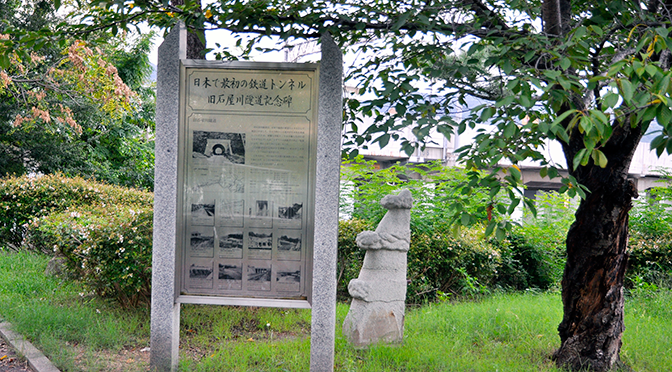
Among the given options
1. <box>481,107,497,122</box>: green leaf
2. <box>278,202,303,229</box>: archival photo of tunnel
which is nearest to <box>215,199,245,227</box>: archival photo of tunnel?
<box>278,202,303,229</box>: archival photo of tunnel

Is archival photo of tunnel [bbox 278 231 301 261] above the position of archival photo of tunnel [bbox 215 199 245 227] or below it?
below

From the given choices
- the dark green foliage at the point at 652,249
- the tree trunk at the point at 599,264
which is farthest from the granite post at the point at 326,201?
the dark green foliage at the point at 652,249

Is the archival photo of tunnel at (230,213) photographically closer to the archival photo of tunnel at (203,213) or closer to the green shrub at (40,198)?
the archival photo of tunnel at (203,213)

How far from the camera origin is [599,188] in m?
3.98

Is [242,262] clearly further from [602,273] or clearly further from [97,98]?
[97,98]

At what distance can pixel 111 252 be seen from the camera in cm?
471

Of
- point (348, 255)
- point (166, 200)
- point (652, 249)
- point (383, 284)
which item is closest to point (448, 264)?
point (348, 255)

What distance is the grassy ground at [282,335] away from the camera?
3.99m

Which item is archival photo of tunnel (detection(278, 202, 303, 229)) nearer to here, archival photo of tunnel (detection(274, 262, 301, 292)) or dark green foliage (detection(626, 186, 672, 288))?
archival photo of tunnel (detection(274, 262, 301, 292))

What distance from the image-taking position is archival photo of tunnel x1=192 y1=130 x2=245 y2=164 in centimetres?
365

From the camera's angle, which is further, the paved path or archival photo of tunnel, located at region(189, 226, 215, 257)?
the paved path

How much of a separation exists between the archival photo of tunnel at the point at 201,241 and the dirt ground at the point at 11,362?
5.83ft

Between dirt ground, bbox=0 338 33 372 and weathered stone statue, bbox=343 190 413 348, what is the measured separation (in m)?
2.80

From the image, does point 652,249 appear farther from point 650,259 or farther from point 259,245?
point 259,245
